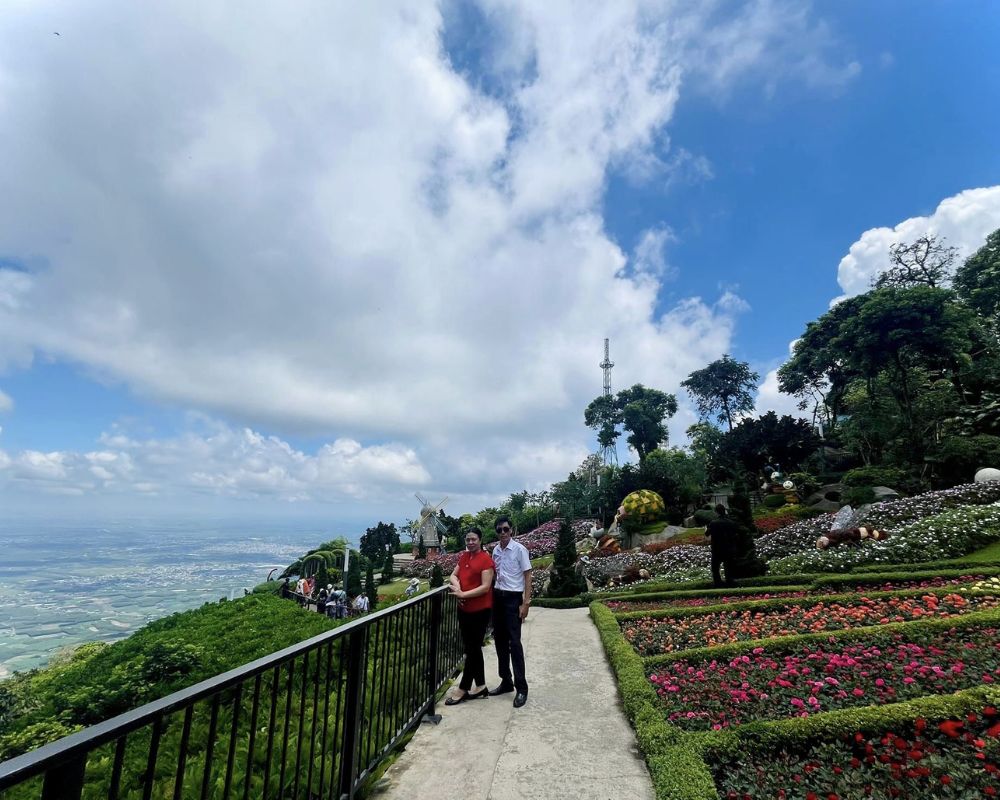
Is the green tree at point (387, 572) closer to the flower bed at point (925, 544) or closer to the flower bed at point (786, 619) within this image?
the flower bed at point (925, 544)

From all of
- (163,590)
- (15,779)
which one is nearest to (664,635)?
(15,779)

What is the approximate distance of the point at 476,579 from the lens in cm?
470

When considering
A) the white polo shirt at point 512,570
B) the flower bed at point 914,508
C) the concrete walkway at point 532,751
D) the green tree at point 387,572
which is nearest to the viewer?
the concrete walkway at point 532,751

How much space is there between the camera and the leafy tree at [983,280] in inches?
1131

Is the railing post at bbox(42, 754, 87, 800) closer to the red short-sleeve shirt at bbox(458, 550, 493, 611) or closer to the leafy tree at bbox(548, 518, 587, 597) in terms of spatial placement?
the red short-sleeve shirt at bbox(458, 550, 493, 611)

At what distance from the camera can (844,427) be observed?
90.4 ft

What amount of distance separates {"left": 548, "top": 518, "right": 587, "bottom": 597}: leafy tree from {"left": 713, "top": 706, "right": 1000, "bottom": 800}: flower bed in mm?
10683

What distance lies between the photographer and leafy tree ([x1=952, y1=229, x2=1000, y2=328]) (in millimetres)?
28719

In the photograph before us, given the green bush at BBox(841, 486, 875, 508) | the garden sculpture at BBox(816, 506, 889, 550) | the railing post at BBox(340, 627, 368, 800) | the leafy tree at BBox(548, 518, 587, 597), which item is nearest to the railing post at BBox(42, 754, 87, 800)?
the railing post at BBox(340, 627, 368, 800)

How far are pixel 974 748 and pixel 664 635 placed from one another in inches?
162

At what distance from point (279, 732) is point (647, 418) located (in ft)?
180

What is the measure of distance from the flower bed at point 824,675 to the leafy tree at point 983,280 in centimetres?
3217

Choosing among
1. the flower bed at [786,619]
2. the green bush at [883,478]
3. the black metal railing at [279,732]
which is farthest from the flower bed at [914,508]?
the black metal railing at [279,732]

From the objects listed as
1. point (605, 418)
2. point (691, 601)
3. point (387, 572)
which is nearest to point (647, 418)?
point (605, 418)
